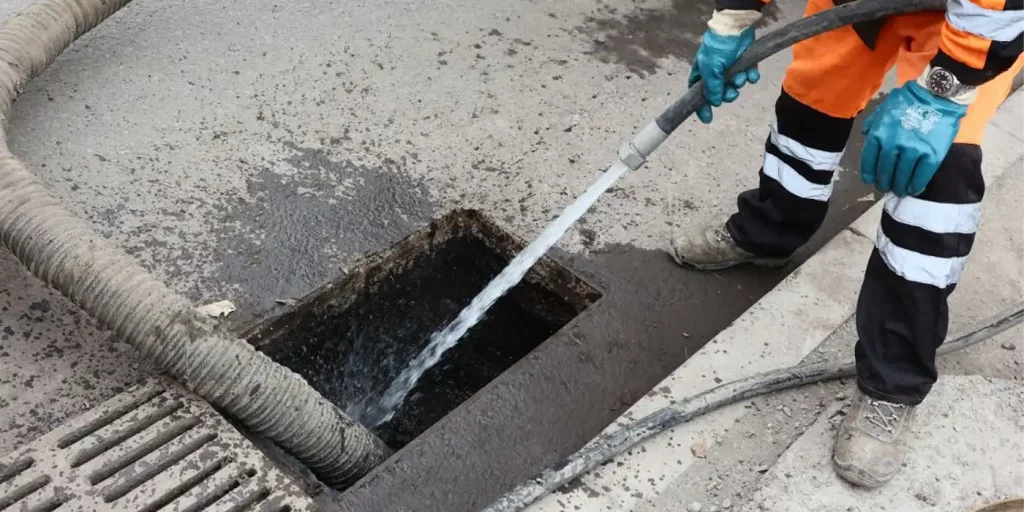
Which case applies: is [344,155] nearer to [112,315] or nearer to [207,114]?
[207,114]

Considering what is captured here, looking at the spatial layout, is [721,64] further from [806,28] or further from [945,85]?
[945,85]

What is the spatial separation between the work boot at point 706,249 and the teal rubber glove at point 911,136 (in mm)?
749

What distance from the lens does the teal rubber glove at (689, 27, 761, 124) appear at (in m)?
2.16

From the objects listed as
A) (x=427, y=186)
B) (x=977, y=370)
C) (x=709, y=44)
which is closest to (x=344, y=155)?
(x=427, y=186)

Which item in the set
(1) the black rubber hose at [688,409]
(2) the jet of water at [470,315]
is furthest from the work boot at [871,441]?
(2) the jet of water at [470,315]

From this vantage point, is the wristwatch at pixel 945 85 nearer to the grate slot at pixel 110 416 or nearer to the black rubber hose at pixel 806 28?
the black rubber hose at pixel 806 28

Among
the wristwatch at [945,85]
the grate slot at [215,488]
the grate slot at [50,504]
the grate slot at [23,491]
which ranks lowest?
the grate slot at [215,488]

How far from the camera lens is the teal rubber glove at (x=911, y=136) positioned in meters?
1.82

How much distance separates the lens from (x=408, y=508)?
1958mm

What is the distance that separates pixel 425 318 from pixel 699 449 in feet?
3.50

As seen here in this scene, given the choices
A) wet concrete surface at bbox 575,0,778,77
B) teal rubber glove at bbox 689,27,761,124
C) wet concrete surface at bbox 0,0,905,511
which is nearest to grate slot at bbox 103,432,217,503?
wet concrete surface at bbox 0,0,905,511

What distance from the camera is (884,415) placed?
209 cm

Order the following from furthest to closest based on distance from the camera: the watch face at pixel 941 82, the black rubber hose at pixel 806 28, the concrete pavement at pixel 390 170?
the concrete pavement at pixel 390 170
the black rubber hose at pixel 806 28
the watch face at pixel 941 82

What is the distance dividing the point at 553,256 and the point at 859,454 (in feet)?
3.39
